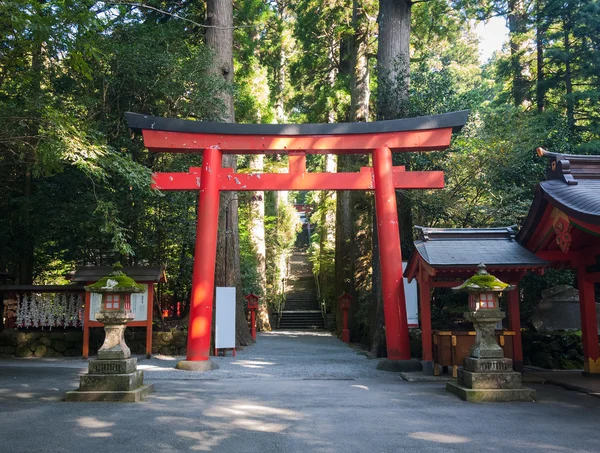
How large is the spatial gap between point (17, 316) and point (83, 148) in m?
5.87

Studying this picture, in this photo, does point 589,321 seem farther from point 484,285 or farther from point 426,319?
point 484,285

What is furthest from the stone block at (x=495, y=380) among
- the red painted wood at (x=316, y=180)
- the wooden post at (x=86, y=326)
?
the wooden post at (x=86, y=326)

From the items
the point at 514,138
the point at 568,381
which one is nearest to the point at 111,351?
the point at 568,381

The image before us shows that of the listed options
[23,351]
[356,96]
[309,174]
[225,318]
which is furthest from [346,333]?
[23,351]

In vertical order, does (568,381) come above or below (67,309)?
A: below

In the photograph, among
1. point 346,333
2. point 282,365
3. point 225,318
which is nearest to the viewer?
point 282,365

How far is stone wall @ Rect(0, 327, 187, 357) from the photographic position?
1146 cm

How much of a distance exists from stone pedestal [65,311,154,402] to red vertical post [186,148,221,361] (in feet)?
7.89

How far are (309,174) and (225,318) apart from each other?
3.86 m

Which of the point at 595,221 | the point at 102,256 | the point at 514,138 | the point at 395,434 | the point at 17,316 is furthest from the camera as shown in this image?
the point at 102,256

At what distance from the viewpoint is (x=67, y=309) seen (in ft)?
38.2

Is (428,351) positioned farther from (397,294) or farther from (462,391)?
(462,391)

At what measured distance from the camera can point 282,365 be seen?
10703mm

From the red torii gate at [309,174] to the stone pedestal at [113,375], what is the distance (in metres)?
2.66
